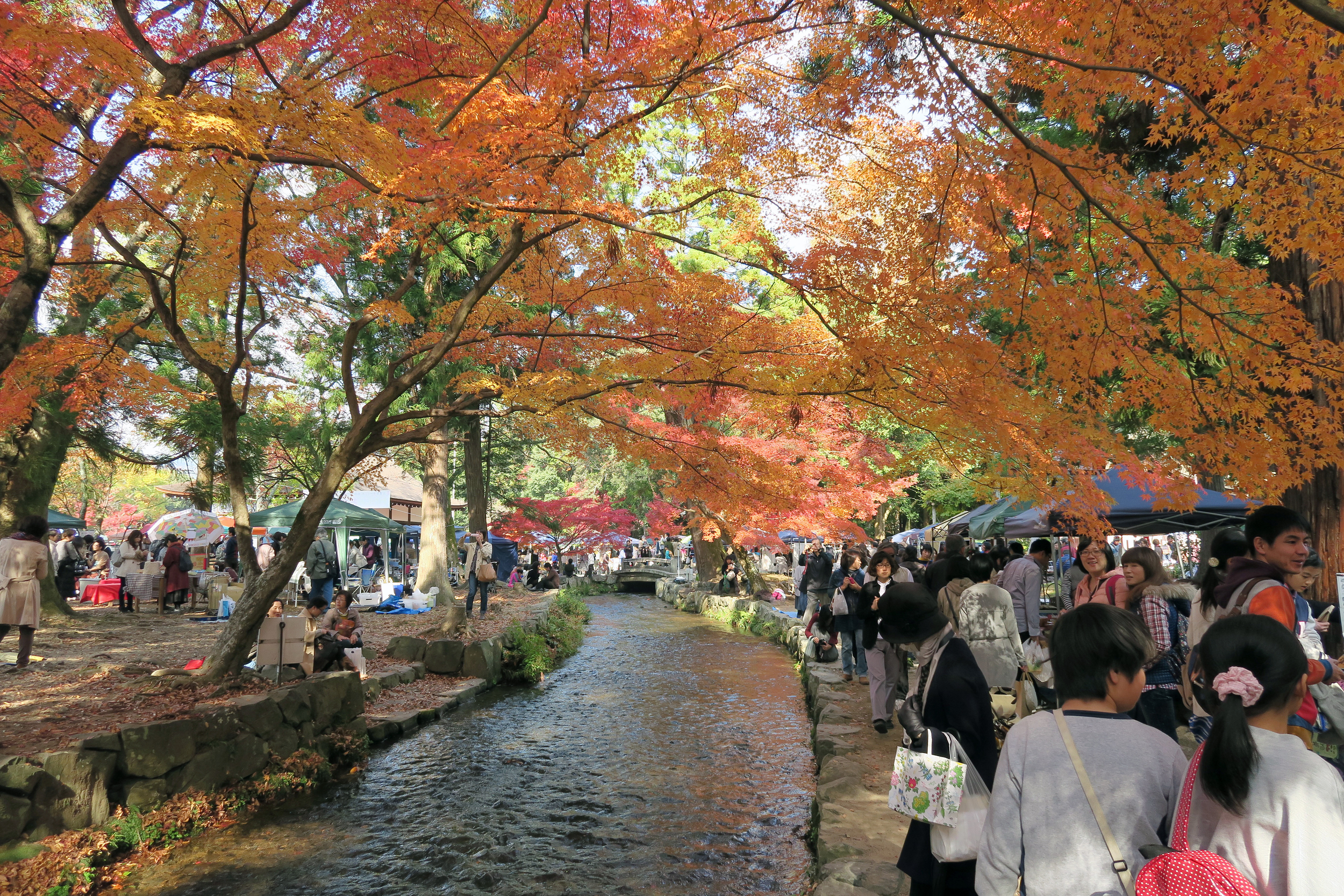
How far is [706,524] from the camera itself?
19.8m

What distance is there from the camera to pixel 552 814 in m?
6.39

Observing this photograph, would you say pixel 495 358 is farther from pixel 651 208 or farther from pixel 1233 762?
pixel 1233 762

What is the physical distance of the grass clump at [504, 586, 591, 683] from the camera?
473 inches

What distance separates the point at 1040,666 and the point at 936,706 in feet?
10.7

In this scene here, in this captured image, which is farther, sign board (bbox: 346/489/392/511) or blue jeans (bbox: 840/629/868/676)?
sign board (bbox: 346/489/392/511)

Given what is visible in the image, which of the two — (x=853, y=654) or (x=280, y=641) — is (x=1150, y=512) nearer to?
(x=853, y=654)

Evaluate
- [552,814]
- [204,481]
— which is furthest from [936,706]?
[204,481]

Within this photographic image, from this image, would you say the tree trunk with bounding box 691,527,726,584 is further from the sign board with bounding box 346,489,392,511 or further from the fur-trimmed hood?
the fur-trimmed hood

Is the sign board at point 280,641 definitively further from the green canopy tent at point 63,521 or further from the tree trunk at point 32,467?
the green canopy tent at point 63,521

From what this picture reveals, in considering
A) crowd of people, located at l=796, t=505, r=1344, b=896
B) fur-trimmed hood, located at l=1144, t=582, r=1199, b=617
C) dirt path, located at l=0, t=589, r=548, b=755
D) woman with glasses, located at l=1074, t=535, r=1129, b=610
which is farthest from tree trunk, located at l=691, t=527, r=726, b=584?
crowd of people, located at l=796, t=505, r=1344, b=896

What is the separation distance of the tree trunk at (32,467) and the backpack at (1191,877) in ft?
47.2

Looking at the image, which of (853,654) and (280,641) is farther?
(853,654)

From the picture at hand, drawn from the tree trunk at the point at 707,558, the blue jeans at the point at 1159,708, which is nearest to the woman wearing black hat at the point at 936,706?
the blue jeans at the point at 1159,708

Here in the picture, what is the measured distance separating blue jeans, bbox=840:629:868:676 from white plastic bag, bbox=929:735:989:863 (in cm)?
729
